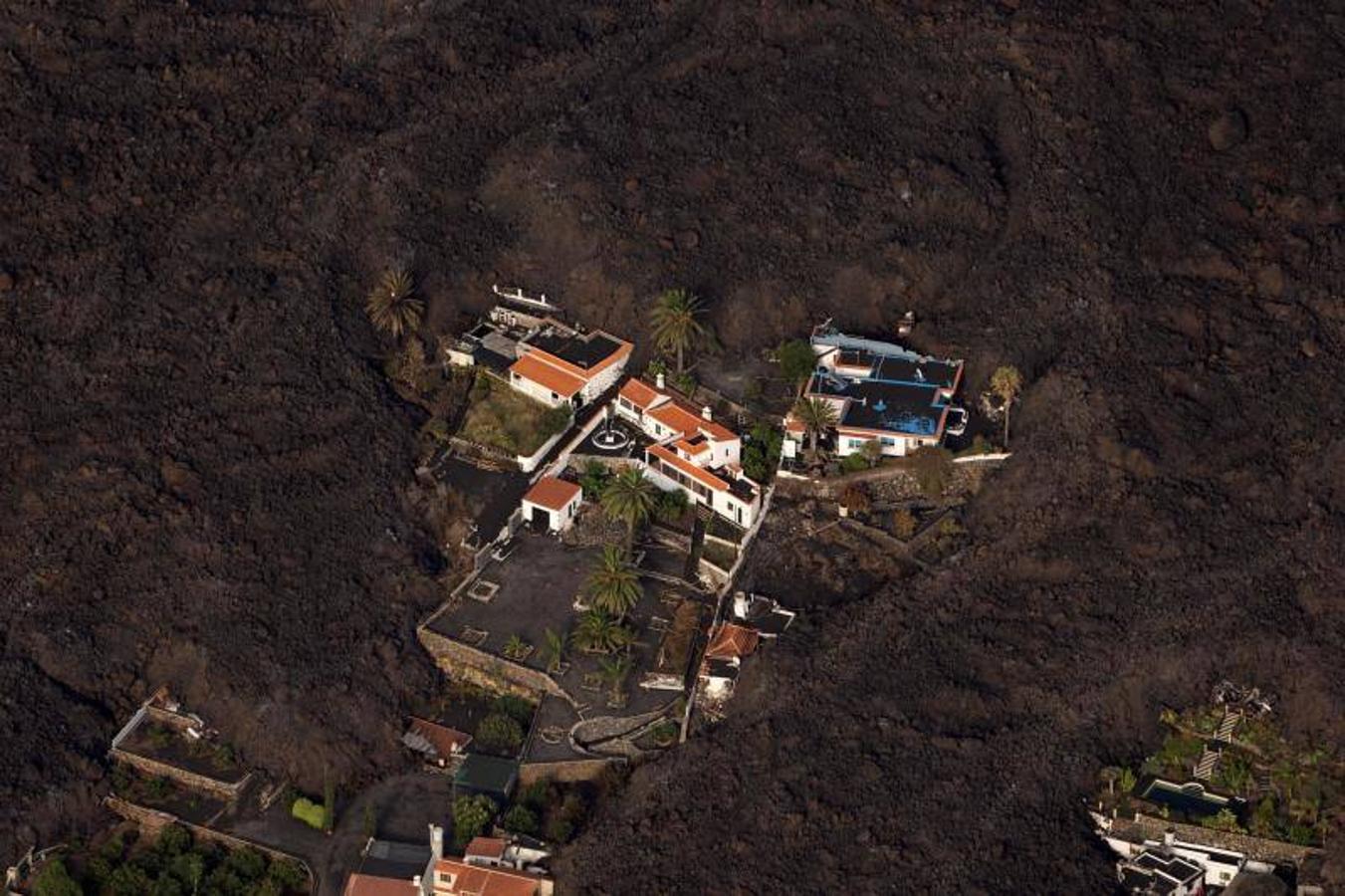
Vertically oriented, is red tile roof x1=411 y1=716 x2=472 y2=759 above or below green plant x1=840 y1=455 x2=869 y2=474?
below

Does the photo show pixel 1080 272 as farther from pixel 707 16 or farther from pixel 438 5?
pixel 438 5

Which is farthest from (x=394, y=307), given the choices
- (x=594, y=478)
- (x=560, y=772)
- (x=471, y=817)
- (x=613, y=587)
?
(x=471, y=817)

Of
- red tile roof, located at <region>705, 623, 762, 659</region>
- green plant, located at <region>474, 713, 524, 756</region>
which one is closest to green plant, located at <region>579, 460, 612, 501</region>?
red tile roof, located at <region>705, 623, 762, 659</region>

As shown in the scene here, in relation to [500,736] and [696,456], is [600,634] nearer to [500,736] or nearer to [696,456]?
[500,736]

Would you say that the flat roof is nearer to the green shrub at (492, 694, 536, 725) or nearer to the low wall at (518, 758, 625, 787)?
the green shrub at (492, 694, 536, 725)

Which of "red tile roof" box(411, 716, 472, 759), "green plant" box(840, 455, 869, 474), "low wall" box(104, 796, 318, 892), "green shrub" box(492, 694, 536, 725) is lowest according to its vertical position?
"low wall" box(104, 796, 318, 892)

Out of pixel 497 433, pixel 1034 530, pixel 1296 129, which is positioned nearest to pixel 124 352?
pixel 497 433
